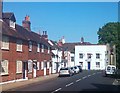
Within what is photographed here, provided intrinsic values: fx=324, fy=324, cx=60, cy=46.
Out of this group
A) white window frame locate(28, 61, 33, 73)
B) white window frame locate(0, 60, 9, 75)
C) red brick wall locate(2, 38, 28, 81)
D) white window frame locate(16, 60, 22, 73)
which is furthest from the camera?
white window frame locate(28, 61, 33, 73)

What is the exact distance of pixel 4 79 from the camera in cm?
3375

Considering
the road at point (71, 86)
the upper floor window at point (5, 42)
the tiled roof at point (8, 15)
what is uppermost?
the tiled roof at point (8, 15)

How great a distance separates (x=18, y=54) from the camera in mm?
38906

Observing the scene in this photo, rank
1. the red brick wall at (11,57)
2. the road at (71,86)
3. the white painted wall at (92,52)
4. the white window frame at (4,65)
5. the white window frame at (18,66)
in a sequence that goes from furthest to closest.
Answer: the white painted wall at (92,52), the white window frame at (18,66), the red brick wall at (11,57), the white window frame at (4,65), the road at (71,86)

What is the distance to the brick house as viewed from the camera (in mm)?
34500

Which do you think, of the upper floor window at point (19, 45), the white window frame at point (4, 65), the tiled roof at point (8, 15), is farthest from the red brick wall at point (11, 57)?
the tiled roof at point (8, 15)

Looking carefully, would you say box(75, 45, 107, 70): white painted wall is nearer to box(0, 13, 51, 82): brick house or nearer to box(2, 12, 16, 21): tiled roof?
box(0, 13, 51, 82): brick house

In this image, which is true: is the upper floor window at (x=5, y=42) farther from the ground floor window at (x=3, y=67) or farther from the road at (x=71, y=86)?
the road at (x=71, y=86)

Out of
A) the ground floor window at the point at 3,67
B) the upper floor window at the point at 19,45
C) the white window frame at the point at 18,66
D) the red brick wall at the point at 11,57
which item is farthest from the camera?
the upper floor window at the point at 19,45

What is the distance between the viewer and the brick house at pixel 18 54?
3450 cm

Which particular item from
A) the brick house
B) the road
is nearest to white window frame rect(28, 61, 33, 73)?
the brick house

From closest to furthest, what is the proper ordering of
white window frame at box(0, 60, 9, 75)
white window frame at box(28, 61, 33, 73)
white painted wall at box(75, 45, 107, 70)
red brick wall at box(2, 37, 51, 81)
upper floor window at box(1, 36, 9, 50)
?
white window frame at box(0, 60, 9, 75)
upper floor window at box(1, 36, 9, 50)
red brick wall at box(2, 37, 51, 81)
white window frame at box(28, 61, 33, 73)
white painted wall at box(75, 45, 107, 70)

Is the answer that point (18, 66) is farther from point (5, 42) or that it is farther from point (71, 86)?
point (71, 86)

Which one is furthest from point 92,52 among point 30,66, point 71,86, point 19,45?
point 71,86
